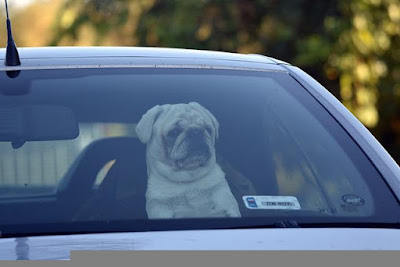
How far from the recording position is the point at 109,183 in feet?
9.14

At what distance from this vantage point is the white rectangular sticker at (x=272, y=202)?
2648 millimetres

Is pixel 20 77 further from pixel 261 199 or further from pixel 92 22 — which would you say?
pixel 92 22

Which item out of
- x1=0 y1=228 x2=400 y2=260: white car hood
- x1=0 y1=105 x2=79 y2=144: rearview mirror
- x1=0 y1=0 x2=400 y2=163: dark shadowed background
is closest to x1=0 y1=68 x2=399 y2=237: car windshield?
x1=0 y1=105 x2=79 y2=144: rearview mirror

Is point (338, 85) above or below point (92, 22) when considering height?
below

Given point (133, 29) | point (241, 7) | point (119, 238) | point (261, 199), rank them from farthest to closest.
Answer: point (133, 29), point (241, 7), point (261, 199), point (119, 238)

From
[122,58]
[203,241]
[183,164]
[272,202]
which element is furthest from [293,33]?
[203,241]

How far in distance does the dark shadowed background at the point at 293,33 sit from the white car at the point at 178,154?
8.05m

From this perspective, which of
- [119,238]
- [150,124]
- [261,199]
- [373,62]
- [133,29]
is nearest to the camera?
[119,238]

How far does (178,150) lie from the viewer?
9.34ft

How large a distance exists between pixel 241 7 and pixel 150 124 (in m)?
9.51

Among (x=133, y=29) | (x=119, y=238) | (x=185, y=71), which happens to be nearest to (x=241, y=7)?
(x=133, y=29)

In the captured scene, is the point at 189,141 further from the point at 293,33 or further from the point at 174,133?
the point at 293,33

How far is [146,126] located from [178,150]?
0.12 m

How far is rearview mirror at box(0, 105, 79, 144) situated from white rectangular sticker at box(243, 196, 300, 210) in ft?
1.89
